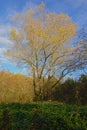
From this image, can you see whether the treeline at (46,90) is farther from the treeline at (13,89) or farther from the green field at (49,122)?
the green field at (49,122)

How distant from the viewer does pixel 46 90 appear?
3275cm

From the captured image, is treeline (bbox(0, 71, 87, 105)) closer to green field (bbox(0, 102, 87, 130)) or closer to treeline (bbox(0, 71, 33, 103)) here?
treeline (bbox(0, 71, 33, 103))

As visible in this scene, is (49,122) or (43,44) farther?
(43,44)

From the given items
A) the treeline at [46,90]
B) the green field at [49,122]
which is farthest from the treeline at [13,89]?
the green field at [49,122]

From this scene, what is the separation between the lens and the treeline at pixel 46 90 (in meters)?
24.0

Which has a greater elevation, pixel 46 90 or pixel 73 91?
pixel 46 90

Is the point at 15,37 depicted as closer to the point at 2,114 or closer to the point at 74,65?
the point at 74,65

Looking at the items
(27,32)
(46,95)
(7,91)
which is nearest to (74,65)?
(46,95)

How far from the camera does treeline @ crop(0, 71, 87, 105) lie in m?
24.0

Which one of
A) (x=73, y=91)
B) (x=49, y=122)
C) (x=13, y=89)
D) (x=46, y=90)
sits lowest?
(x=49, y=122)

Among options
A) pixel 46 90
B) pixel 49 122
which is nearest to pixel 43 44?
pixel 46 90

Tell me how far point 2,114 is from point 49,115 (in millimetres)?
1651

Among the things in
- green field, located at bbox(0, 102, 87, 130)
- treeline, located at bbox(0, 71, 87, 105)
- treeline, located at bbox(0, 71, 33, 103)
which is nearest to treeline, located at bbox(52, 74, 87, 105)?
treeline, located at bbox(0, 71, 87, 105)

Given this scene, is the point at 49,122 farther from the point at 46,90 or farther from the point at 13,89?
the point at 46,90
